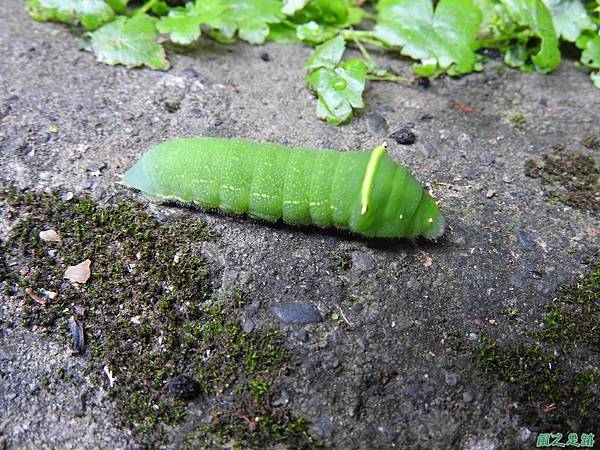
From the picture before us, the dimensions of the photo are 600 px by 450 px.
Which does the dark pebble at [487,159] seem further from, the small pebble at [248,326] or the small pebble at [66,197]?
the small pebble at [66,197]

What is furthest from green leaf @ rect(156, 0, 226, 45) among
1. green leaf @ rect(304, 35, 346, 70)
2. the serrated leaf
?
green leaf @ rect(304, 35, 346, 70)

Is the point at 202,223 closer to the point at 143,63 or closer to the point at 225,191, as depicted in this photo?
the point at 225,191

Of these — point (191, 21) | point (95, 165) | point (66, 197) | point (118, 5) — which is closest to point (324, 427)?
point (66, 197)

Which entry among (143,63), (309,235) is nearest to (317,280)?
(309,235)

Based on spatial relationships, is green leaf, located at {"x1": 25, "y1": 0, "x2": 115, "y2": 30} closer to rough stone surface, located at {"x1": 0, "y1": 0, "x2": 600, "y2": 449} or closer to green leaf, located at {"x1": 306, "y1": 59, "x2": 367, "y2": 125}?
rough stone surface, located at {"x1": 0, "y1": 0, "x2": 600, "y2": 449}

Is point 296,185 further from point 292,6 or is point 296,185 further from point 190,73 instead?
point 292,6

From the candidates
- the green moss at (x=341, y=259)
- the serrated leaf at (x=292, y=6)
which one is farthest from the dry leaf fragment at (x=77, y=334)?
the serrated leaf at (x=292, y=6)
